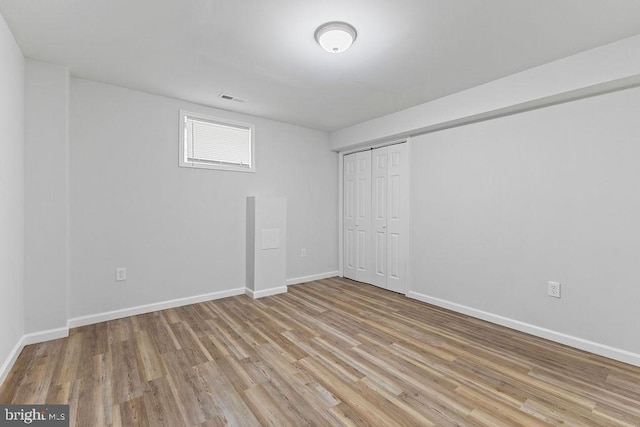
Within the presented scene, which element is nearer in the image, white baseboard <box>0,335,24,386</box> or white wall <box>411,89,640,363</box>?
white baseboard <box>0,335,24,386</box>

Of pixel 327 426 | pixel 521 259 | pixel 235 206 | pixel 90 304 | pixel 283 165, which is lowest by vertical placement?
pixel 327 426

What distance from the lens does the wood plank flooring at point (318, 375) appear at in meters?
1.72

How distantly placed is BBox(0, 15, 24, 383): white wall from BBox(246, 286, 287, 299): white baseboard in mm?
2180

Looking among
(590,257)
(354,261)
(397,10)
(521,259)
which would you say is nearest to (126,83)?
(397,10)

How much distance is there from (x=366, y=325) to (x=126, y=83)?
3.55 metres

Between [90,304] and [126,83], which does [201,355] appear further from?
[126,83]

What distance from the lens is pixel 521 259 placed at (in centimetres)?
295

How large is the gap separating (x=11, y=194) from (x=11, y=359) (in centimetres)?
122

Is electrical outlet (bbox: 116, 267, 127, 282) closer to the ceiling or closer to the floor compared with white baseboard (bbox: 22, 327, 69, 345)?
closer to the ceiling

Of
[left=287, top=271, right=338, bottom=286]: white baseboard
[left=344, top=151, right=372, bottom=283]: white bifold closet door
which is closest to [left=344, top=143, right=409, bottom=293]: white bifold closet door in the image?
[left=344, top=151, right=372, bottom=283]: white bifold closet door

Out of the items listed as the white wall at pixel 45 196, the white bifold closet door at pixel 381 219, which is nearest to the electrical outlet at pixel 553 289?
the white bifold closet door at pixel 381 219

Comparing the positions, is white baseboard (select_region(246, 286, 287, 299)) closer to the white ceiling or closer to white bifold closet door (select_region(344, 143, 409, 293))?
white bifold closet door (select_region(344, 143, 409, 293))

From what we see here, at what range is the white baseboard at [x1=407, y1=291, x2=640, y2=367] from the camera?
7.70 feet

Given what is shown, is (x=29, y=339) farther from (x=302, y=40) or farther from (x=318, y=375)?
(x=302, y=40)
